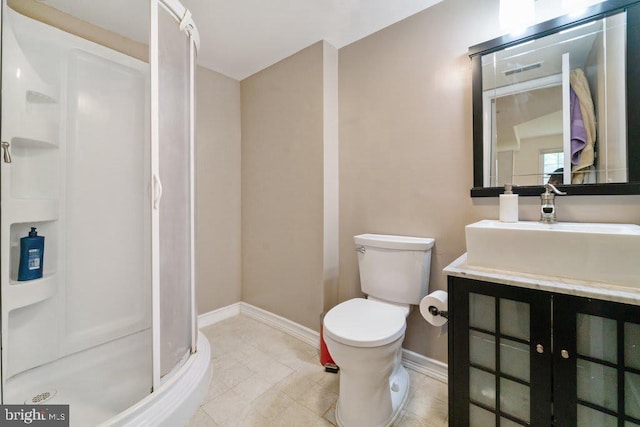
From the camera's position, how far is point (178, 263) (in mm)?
1340

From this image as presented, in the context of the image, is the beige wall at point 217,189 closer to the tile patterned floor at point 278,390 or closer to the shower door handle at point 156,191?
the tile patterned floor at point 278,390

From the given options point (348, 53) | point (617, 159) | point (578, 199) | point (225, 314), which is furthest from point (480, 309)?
point (225, 314)

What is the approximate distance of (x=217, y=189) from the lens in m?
2.32

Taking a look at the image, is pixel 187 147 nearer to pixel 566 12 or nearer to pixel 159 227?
pixel 159 227

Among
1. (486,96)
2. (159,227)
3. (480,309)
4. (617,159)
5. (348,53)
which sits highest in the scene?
(348,53)

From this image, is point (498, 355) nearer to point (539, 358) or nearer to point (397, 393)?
point (539, 358)

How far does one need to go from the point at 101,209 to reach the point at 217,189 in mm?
853

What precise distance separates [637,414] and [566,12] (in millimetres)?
1547

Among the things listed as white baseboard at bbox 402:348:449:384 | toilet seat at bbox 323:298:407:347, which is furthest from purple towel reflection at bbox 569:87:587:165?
white baseboard at bbox 402:348:449:384

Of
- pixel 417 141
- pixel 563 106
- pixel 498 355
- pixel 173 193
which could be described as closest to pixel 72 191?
pixel 173 193

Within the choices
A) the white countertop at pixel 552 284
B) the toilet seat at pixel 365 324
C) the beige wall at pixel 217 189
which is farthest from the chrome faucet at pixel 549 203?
the beige wall at pixel 217 189

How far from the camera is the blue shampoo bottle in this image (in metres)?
1.31

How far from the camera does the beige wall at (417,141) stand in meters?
1.43

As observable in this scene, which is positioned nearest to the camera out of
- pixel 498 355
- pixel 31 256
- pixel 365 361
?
pixel 498 355
